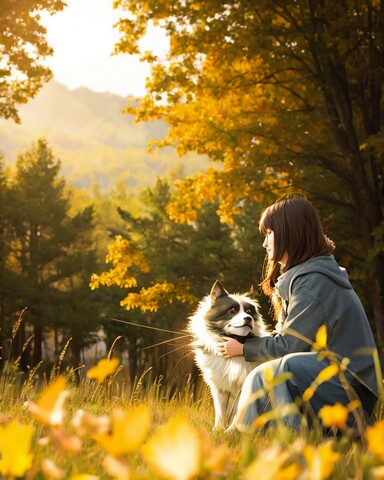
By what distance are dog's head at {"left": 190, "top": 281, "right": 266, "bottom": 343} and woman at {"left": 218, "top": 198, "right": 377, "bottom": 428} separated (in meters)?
0.48

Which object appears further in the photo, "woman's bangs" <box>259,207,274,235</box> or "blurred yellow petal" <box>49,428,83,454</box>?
"woman's bangs" <box>259,207,274,235</box>

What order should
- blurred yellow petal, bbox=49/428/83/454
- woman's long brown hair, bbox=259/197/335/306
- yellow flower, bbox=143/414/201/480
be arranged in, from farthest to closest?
woman's long brown hair, bbox=259/197/335/306, blurred yellow petal, bbox=49/428/83/454, yellow flower, bbox=143/414/201/480

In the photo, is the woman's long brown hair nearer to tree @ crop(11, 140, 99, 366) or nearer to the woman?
the woman

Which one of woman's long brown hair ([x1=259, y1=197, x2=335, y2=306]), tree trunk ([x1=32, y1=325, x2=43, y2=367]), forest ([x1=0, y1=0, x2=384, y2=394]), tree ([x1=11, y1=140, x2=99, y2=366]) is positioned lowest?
tree trunk ([x1=32, y1=325, x2=43, y2=367])

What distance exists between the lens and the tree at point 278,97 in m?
9.05

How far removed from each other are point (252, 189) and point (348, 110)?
6.73ft

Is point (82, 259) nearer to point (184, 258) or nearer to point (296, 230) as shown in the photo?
point (184, 258)

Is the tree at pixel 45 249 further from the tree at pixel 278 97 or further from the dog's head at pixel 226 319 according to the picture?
the dog's head at pixel 226 319

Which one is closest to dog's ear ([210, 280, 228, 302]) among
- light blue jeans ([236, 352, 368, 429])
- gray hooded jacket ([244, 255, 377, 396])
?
gray hooded jacket ([244, 255, 377, 396])

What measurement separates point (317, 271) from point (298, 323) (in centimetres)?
31

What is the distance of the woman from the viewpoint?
10.2ft

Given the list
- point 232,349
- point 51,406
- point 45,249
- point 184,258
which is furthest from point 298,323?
point 45,249

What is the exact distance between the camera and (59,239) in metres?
33.3

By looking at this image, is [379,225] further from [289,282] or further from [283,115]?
[289,282]
